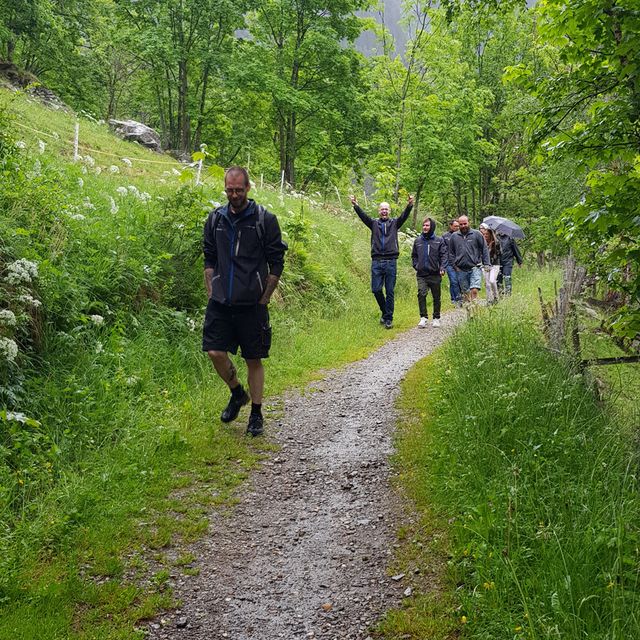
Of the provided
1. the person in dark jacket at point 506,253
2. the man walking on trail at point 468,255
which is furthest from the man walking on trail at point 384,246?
the person in dark jacket at point 506,253

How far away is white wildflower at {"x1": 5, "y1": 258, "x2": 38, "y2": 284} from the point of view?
194 inches

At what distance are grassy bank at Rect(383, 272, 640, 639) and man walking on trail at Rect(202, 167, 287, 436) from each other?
1.90m

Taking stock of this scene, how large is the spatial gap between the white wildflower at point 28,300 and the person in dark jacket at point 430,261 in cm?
797

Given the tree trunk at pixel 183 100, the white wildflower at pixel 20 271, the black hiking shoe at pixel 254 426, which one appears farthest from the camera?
the tree trunk at pixel 183 100

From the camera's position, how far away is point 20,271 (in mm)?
4961

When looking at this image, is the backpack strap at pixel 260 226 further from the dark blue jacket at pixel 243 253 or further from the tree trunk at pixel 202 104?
the tree trunk at pixel 202 104

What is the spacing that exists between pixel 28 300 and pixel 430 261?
26.9 ft

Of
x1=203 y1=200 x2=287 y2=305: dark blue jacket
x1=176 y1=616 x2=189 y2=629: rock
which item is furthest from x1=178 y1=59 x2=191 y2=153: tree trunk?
x1=176 y1=616 x2=189 y2=629: rock

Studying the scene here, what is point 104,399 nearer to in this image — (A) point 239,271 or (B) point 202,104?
(A) point 239,271

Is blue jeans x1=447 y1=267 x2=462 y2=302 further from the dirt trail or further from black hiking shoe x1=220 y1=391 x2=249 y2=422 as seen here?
black hiking shoe x1=220 y1=391 x2=249 y2=422

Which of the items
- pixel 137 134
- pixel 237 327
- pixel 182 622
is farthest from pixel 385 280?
pixel 137 134

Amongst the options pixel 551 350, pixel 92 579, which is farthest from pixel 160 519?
pixel 551 350

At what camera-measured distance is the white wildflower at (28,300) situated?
4.97 m

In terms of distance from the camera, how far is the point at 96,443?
15.8 feet
